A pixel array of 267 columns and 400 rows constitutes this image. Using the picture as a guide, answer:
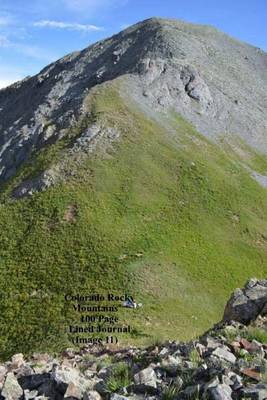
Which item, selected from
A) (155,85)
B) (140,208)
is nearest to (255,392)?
(140,208)

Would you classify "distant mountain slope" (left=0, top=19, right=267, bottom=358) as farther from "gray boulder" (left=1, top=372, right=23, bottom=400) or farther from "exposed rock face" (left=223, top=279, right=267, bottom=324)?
"gray boulder" (left=1, top=372, right=23, bottom=400)

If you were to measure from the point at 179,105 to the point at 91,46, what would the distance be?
5813cm

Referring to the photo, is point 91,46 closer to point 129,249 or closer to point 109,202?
point 109,202

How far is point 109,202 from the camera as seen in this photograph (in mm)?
56656

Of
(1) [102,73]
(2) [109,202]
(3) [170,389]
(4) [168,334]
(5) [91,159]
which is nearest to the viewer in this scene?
(3) [170,389]

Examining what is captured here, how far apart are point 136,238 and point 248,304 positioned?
1056 inches

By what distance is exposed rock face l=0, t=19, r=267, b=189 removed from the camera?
87312 millimetres

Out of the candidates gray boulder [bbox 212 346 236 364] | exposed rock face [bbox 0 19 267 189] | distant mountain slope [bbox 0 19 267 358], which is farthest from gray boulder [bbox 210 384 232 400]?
exposed rock face [bbox 0 19 267 189]

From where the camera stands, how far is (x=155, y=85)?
296 feet

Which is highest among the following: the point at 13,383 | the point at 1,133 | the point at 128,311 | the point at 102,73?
the point at 102,73

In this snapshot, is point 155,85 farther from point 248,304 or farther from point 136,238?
point 248,304

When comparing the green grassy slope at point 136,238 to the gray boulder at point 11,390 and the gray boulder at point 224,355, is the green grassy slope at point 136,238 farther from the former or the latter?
the gray boulder at point 11,390

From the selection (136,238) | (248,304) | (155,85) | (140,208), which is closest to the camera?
(248,304)

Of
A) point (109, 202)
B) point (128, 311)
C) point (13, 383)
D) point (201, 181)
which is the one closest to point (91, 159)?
point (109, 202)
